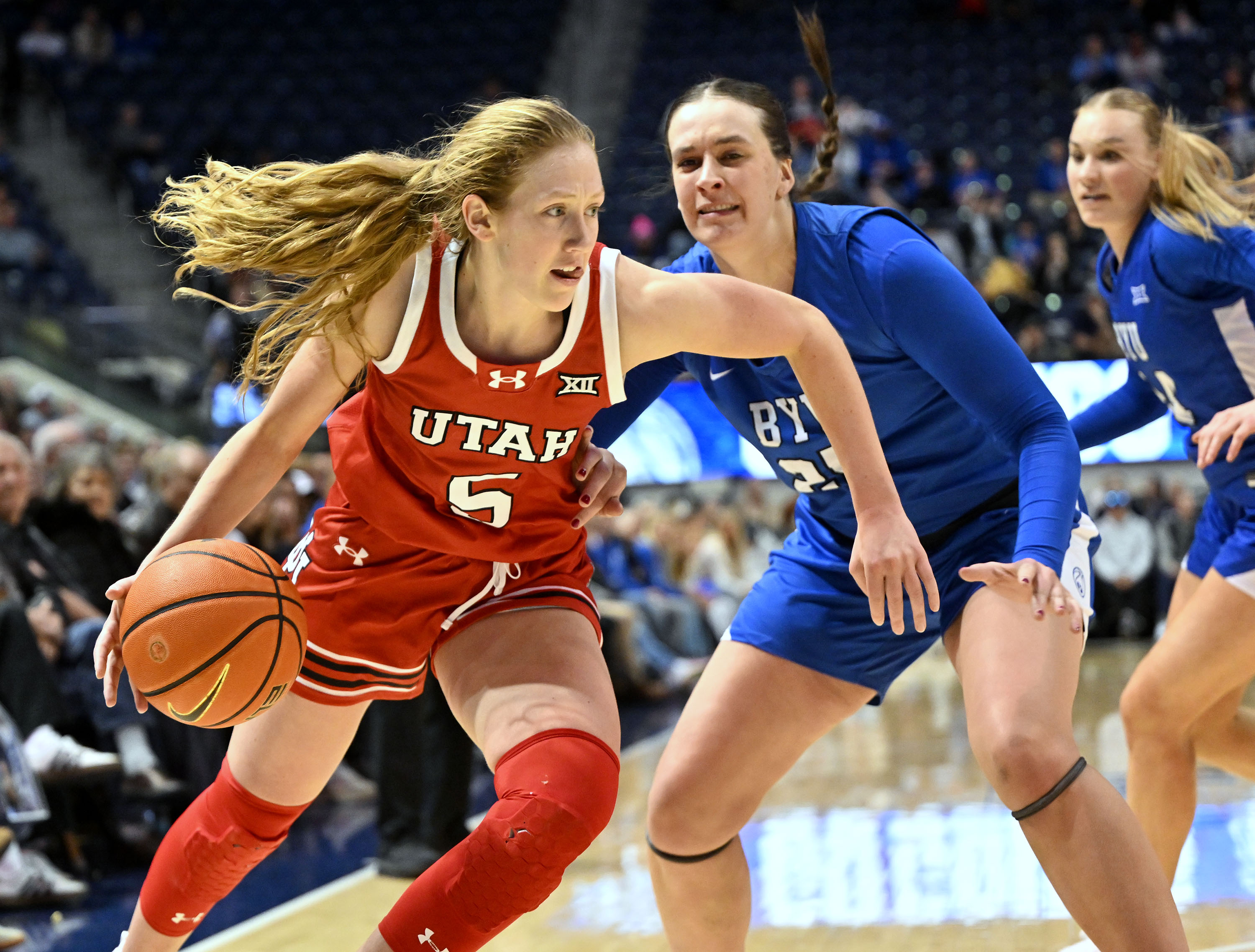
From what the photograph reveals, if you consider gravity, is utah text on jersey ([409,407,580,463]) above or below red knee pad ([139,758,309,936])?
above

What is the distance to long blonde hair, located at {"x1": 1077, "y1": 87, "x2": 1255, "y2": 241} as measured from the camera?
121 inches

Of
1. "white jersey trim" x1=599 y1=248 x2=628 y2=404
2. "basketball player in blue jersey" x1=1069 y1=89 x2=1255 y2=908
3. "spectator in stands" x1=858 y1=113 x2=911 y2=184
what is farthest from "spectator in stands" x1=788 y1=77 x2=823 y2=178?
"white jersey trim" x1=599 y1=248 x2=628 y2=404

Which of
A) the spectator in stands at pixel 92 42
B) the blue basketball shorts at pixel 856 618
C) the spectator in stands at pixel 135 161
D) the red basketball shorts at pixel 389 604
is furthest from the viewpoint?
the spectator in stands at pixel 92 42

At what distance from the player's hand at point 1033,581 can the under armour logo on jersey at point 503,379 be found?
0.82 meters

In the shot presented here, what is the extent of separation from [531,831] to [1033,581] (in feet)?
2.99

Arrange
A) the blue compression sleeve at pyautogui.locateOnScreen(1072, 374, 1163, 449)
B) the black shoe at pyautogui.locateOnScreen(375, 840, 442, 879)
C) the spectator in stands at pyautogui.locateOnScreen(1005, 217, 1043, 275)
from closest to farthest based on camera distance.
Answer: the blue compression sleeve at pyautogui.locateOnScreen(1072, 374, 1163, 449)
the black shoe at pyautogui.locateOnScreen(375, 840, 442, 879)
the spectator in stands at pyautogui.locateOnScreen(1005, 217, 1043, 275)

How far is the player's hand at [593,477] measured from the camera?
2.54 meters

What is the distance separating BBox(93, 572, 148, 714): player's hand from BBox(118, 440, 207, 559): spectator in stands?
295 cm

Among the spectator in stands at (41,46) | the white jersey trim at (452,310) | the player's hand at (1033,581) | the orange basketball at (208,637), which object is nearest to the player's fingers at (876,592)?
the player's hand at (1033,581)

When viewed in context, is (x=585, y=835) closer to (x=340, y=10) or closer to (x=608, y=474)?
(x=608, y=474)

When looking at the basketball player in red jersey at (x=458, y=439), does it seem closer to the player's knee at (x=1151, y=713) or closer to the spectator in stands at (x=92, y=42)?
the player's knee at (x=1151, y=713)

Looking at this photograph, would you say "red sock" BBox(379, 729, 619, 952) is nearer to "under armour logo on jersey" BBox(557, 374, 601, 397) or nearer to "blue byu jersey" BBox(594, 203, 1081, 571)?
"under armour logo on jersey" BBox(557, 374, 601, 397)

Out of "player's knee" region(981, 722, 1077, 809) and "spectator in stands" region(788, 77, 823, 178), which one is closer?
"player's knee" region(981, 722, 1077, 809)

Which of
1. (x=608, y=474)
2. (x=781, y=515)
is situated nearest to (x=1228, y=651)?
(x=608, y=474)
